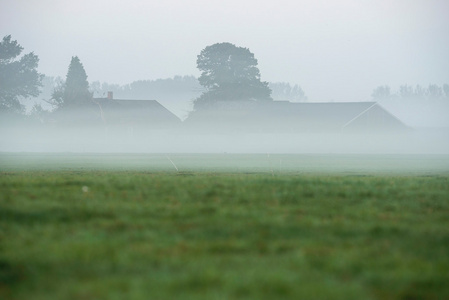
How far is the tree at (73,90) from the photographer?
3661 inches

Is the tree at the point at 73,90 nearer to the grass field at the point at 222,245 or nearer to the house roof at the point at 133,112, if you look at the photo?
the house roof at the point at 133,112

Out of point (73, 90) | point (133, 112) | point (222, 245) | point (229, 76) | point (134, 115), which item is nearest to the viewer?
point (222, 245)

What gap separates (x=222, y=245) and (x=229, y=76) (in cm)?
10131

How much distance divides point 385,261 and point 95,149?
8975cm

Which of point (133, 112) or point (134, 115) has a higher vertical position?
point (133, 112)

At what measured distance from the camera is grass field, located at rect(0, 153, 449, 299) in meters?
5.54

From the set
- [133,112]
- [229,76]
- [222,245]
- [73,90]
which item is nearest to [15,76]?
[73,90]

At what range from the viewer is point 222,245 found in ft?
23.7

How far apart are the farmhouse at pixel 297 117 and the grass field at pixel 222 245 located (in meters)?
84.4

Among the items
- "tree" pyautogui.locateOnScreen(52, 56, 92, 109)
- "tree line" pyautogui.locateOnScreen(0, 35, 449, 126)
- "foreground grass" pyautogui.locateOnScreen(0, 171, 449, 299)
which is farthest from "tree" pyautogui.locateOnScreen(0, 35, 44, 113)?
"foreground grass" pyautogui.locateOnScreen(0, 171, 449, 299)

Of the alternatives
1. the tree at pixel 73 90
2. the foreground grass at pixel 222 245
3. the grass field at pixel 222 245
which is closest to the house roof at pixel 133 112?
the tree at pixel 73 90

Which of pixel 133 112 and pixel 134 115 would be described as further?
pixel 133 112

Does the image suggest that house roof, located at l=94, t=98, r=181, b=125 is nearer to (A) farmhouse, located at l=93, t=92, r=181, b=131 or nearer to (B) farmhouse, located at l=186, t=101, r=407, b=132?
(A) farmhouse, located at l=93, t=92, r=181, b=131

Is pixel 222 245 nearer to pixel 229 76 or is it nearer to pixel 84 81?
pixel 84 81
